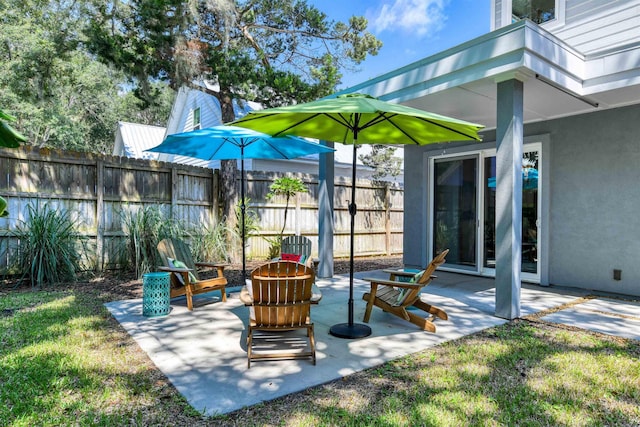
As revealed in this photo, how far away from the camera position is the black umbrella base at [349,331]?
3854 mm

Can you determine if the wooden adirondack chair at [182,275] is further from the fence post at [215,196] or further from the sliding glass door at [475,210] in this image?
the sliding glass door at [475,210]

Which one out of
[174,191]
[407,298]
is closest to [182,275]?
[407,298]

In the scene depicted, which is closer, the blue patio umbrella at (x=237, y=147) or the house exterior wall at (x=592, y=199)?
the blue patio umbrella at (x=237, y=147)

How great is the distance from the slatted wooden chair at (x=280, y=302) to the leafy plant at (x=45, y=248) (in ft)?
15.0

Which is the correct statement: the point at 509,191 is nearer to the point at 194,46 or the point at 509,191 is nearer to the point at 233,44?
the point at 194,46

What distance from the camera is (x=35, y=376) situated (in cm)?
290

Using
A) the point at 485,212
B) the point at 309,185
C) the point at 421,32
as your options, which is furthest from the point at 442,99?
the point at 421,32

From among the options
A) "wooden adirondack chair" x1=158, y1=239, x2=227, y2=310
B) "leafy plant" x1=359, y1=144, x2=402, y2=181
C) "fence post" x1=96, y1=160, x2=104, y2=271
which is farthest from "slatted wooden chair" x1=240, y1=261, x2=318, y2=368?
"leafy plant" x1=359, y1=144, x2=402, y2=181

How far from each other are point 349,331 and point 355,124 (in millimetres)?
2110

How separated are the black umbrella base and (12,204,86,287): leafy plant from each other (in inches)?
193

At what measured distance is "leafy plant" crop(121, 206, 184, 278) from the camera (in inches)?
270

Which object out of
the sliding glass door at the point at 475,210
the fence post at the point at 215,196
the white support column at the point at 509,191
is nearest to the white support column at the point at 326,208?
the sliding glass door at the point at 475,210

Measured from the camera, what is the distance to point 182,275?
4848 mm

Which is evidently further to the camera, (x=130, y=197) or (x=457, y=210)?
(x=457, y=210)
